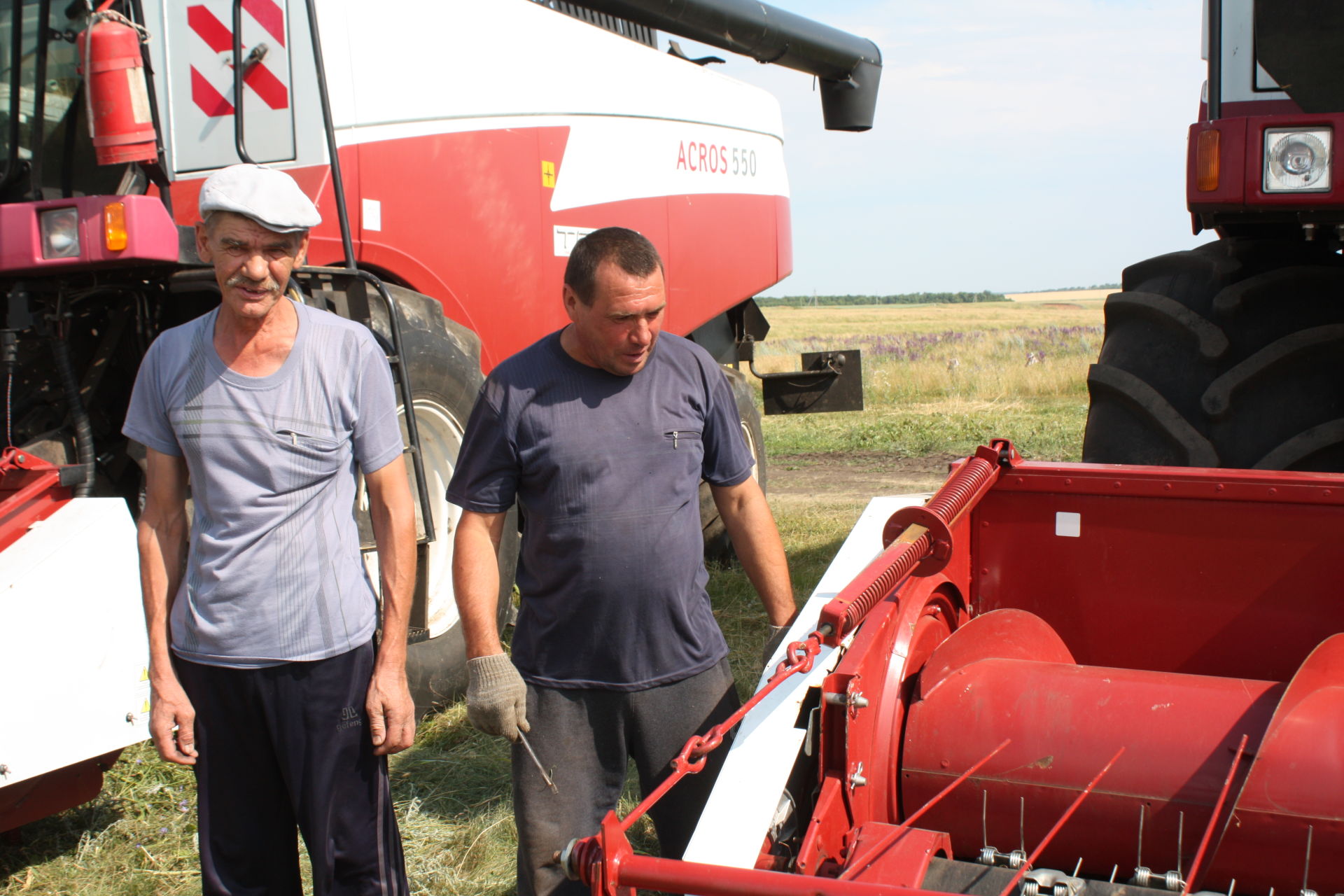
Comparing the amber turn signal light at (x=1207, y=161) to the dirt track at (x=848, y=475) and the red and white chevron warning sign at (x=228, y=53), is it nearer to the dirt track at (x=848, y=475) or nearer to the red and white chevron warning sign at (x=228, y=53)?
the red and white chevron warning sign at (x=228, y=53)

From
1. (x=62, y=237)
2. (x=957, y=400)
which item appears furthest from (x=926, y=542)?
(x=957, y=400)

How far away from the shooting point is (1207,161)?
3.03 m

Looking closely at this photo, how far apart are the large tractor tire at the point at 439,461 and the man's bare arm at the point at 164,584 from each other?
59.5 inches

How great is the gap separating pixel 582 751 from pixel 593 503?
499 millimetres

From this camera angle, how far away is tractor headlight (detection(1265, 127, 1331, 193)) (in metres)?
2.90

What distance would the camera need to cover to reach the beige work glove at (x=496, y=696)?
2.36 meters

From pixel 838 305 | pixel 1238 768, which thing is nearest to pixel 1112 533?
pixel 1238 768

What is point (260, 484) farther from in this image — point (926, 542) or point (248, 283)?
point (926, 542)

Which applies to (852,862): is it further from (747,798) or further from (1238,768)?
(1238,768)

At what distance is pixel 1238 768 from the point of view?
212 cm

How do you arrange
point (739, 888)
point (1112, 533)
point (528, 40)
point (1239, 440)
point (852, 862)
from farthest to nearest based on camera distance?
1. point (528, 40)
2. point (1239, 440)
3. point (1112, 533)
4. point (852, 862)
5. point (739, 888)

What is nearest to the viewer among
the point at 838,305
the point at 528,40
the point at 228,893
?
the point at 228,893

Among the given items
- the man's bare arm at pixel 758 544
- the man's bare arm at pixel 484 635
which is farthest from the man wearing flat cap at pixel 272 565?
the man's bare arm at pixel 758 544

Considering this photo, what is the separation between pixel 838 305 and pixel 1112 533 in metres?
92.7
